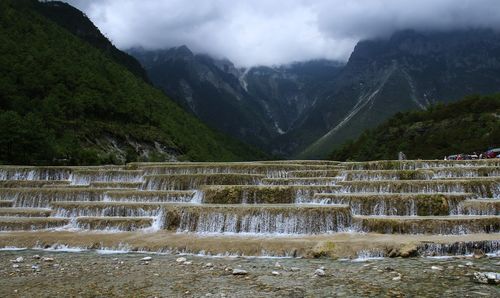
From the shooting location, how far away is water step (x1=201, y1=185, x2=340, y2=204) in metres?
32.6

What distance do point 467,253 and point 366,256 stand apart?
13.6 ft

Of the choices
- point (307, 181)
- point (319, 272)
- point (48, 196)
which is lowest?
point (319, 272)

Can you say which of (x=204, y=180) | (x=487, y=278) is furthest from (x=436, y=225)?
(x=204, y=180)

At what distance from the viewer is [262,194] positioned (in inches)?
1296

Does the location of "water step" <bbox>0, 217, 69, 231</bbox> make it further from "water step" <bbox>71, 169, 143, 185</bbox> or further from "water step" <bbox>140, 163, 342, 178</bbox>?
"water step" <bbox>140, 163, 342, 178</bbox>

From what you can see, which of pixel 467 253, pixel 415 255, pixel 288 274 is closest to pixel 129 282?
pixel 288 274

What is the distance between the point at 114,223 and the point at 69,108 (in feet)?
251

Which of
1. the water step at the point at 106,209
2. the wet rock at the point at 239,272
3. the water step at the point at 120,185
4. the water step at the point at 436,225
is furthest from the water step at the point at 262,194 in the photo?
the wet rock at the point at 239,272

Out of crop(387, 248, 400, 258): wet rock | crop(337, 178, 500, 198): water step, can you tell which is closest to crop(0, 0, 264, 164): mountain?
crop(337, 178, 500, 198): water step

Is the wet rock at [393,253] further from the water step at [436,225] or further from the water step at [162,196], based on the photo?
the water step at [162,196]

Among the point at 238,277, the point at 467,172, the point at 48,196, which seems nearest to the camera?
the point at 238,277

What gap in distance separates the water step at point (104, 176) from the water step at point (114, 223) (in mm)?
14954

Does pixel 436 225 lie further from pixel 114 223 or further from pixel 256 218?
pixel 114 223

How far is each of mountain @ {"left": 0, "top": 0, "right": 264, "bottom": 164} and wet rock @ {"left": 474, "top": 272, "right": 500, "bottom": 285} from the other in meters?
60.7
